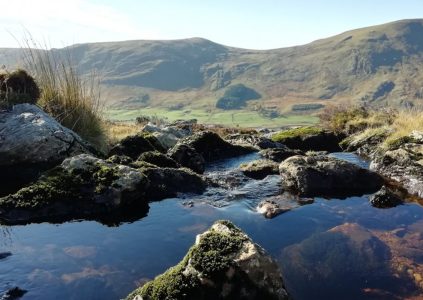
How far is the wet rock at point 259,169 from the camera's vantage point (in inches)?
566

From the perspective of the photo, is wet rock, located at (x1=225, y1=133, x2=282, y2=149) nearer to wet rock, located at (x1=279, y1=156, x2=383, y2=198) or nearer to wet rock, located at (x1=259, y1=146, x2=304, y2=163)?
wet rock, located at (x1=259, y1=146, x2=304, y2=163)

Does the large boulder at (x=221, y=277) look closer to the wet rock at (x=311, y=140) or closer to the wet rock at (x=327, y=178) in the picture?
the wet rock at (x=327, y=178)

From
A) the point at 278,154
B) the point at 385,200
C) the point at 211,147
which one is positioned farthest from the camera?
the point at 211,147

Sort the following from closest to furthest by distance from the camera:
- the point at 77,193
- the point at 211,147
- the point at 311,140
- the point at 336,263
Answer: the point at 336,263 < the point at 77,193 < the point at 211,147 < the point at 311,140

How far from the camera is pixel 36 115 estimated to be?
13.4m

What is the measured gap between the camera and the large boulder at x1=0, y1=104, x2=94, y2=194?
39.6 ft

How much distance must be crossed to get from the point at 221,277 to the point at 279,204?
539 cm

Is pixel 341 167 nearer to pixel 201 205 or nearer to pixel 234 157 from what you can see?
pixel 201 205

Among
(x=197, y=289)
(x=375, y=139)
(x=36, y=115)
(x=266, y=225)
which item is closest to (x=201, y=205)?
(x=266, y=225)

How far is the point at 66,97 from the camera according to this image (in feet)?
53.0

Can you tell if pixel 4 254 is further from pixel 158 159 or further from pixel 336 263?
pixel 158 159

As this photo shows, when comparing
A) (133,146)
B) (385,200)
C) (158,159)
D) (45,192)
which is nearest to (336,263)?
(385,200)

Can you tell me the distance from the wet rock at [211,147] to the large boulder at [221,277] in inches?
439

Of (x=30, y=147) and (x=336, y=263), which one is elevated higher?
(x=30, y=147)
